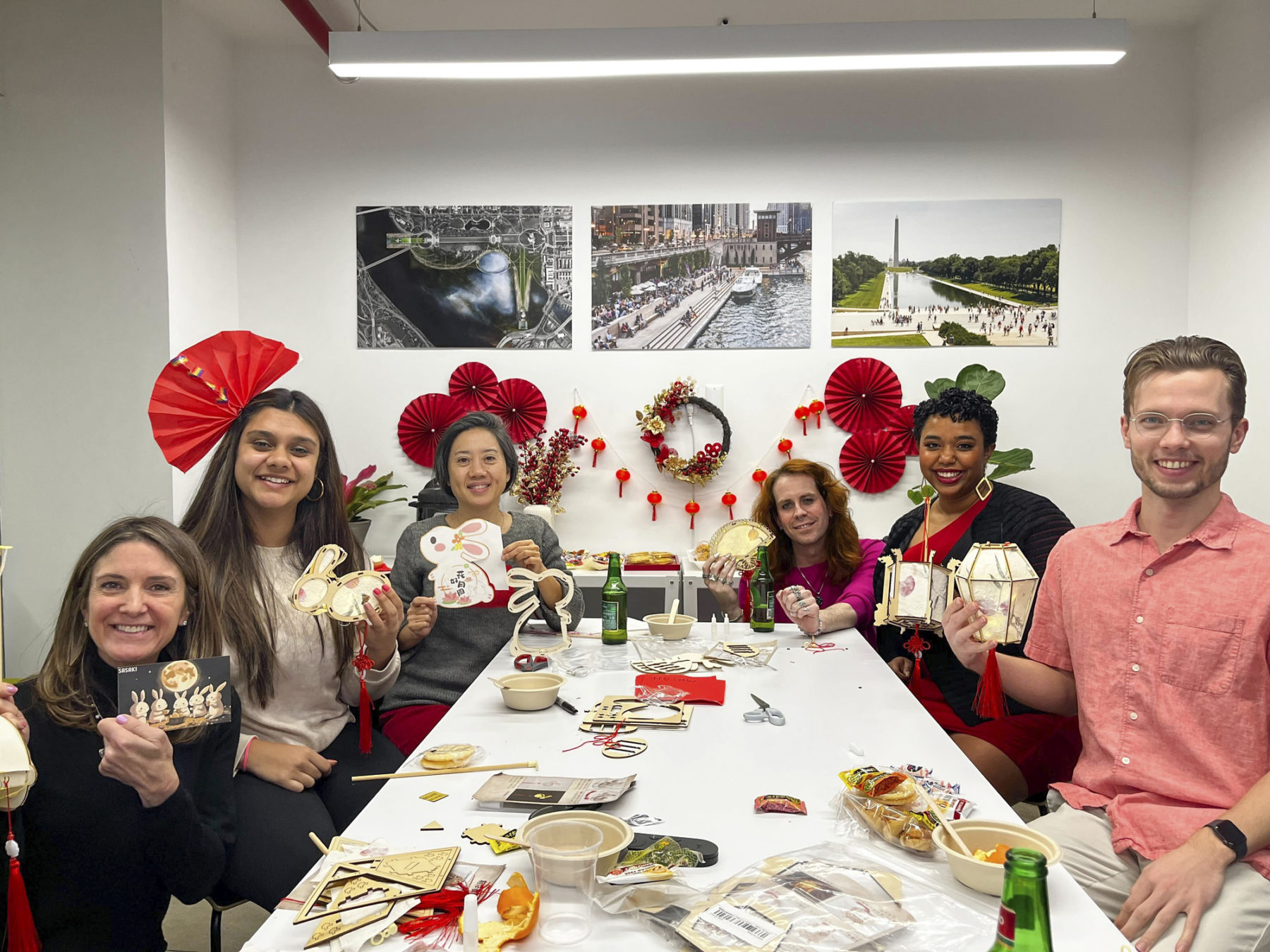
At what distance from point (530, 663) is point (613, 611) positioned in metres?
0.37

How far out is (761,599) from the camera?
2.89 m

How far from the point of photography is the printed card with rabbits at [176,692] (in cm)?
149

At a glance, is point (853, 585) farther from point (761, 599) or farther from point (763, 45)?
point (763, 45)

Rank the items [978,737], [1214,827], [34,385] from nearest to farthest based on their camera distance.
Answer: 1. [1214,827]
2. [978,737]
3. [34,385]

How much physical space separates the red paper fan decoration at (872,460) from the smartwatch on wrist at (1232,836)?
10.5 feet

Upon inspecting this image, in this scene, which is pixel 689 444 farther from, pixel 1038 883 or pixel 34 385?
pixel 1038 883

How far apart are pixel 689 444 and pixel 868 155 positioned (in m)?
1.88

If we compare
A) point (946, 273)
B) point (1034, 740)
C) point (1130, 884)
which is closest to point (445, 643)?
point (1034, 740)

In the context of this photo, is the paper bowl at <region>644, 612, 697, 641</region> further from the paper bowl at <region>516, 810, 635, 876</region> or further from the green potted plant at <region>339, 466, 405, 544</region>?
the green potted plant at <region>339, 466, 405, 544</region>

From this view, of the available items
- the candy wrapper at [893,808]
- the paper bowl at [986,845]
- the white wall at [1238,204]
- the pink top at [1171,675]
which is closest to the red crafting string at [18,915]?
the candy wrapper at [893,808]

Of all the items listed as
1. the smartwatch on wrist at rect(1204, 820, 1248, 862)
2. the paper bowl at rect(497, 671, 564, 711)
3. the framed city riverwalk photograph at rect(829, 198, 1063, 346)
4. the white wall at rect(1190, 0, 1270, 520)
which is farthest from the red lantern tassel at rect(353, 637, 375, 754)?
the white wall at rect(1190, 0, 1270, 520)

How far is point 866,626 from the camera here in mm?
2984

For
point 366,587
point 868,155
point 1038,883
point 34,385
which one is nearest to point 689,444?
point 868,155

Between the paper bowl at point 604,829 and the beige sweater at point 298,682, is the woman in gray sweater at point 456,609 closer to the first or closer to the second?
the beige sweater at point 298,682
